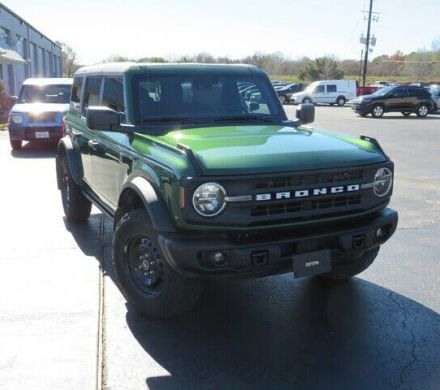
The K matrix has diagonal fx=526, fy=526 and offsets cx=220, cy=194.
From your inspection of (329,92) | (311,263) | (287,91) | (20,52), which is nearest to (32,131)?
(311,263)

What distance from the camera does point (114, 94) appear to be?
493 cm

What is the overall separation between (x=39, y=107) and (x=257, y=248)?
11.0 metres

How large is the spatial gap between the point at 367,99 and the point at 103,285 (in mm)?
25545

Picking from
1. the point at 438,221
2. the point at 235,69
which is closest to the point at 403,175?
the point at 438,221

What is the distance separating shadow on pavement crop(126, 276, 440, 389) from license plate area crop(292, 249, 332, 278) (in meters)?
0.50

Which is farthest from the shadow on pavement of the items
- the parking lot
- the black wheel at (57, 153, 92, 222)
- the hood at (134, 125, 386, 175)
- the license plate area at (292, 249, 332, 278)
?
the black wheel at (57, 153, 92, 222)

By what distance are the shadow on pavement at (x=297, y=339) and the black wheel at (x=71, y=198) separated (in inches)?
101

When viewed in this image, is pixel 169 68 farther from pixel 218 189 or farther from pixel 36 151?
pixel 36 151

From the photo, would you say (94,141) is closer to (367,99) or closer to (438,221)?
(438,221)

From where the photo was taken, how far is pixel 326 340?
3.65 m

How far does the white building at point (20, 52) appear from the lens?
103 feet

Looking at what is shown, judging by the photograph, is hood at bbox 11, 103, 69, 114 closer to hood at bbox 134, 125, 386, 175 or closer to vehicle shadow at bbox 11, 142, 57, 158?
vehicle shadow at bbox 11, 142, 57, 158

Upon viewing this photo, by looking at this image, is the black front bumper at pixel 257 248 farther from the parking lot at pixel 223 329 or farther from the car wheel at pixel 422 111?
the car wheel at pixel 422 111

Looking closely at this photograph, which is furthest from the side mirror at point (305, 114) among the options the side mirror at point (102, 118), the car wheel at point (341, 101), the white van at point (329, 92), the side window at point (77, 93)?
the car wheel at point (341, 101)
